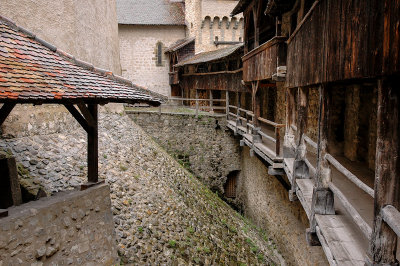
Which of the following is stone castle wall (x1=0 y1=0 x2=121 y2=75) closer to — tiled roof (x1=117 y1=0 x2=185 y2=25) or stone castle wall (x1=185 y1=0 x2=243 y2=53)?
stone castle wall (x1=185 y1=0 x2=243 y2=53)

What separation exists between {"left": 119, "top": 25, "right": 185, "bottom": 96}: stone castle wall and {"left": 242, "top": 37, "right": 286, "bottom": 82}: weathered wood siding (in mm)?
16802

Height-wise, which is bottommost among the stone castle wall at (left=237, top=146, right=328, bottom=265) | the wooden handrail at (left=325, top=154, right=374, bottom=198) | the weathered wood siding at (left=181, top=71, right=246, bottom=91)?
the stone castle wall at (left=237, top=146, right=328, bottom=265)

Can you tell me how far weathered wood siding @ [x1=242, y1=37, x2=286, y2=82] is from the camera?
869 cm

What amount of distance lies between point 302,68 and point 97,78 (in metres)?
3.61

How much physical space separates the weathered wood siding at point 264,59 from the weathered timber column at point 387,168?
6010 mm

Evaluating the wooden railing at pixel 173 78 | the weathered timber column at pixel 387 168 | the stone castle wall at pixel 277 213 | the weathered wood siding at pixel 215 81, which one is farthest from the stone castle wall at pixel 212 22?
the weathered timber column at pixel 387 168

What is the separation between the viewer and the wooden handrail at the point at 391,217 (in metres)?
2.62

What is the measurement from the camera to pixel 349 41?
3.75 metres

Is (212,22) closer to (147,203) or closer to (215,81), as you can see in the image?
(215,81)

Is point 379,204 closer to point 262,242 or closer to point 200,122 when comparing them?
point 262,242

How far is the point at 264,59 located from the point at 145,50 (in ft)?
64.9

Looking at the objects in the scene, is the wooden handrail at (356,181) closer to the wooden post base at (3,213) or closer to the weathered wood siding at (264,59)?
the wooden post base at (3,213)

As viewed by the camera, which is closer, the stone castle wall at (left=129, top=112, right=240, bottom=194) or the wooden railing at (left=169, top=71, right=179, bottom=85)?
the stone castle wall at (left=129, top=112, right=240, bottom=194)

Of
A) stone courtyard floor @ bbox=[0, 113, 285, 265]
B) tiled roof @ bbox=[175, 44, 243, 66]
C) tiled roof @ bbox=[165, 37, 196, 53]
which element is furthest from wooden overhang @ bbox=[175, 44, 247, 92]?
stone courtyard floor @ bbox=[0, 113, 285, 265]
